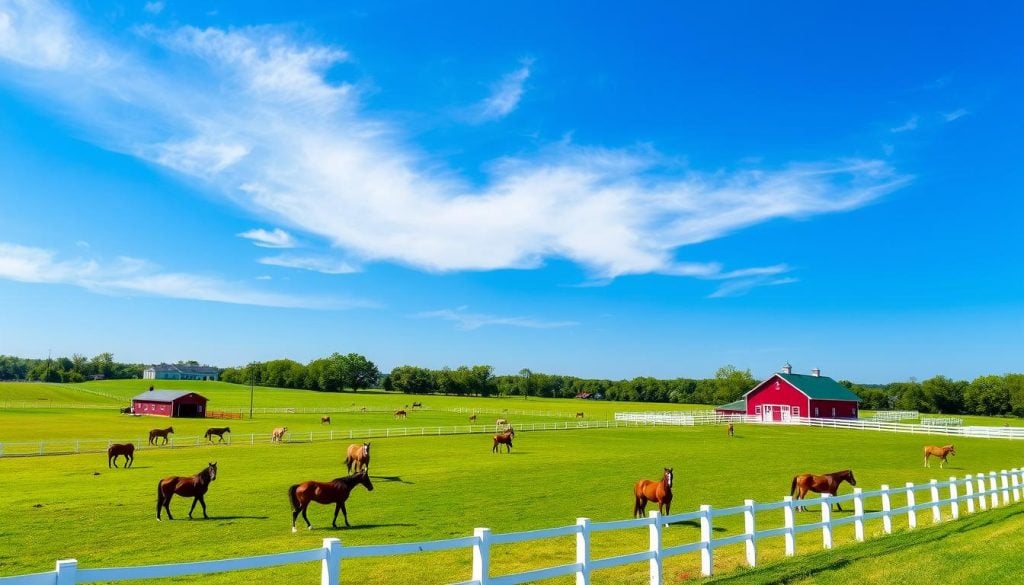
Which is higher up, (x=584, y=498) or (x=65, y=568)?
(x=65, y=568)

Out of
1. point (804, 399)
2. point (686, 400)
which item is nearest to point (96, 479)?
point (804, 399)

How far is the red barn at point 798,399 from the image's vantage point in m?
71.1

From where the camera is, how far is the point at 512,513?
19.1 m

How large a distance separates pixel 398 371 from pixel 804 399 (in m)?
139

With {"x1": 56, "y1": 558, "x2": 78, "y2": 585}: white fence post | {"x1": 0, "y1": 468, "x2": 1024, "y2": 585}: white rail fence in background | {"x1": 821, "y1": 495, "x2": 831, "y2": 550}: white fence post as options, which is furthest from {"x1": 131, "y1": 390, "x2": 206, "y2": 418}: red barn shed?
{"x1": 56, "y1": 558, "x2": 78, "y2": 585}: white fence post

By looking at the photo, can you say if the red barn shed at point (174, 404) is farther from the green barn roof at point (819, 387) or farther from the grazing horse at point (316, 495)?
the grazing horse at point (316, 495)

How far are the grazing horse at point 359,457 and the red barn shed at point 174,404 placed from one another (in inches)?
2143

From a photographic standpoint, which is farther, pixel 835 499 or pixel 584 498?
pixel 584 498

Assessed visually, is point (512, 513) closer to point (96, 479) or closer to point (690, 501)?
point (690, 501)

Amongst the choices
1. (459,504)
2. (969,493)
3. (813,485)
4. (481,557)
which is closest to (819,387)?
(813,485)

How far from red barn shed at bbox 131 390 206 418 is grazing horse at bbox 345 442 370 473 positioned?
54.4 metres

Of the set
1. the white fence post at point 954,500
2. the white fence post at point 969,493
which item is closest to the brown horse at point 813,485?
the white fence post at point 969,493

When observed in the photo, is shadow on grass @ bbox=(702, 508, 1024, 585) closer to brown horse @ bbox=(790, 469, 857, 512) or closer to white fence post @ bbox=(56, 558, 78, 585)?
brown horse @ bbox=(790, 469, 857, 512)

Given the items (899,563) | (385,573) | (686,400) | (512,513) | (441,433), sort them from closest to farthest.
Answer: (899,563), (385,573), (512,513), (441,433), (686,400)
